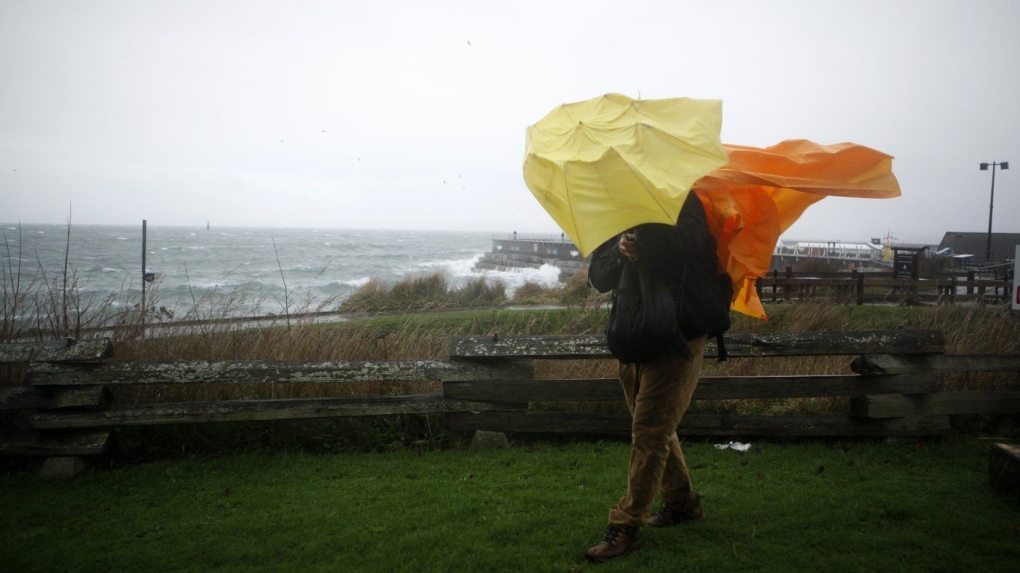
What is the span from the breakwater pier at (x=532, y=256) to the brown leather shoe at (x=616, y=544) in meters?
35.7

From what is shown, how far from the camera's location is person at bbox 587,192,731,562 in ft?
10.8

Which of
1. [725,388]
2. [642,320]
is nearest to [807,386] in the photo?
[725,388]

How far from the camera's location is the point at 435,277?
22.7 metres

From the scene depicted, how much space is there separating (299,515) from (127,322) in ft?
14.0

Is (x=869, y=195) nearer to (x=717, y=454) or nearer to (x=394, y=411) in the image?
(x=717, y=454)

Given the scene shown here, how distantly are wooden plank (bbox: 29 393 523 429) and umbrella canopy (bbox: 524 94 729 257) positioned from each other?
2727mm

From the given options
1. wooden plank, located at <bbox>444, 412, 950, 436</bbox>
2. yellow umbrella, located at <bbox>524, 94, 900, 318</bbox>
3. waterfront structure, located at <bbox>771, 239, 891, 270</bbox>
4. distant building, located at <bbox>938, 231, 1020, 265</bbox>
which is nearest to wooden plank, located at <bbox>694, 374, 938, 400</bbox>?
wooden plank, located at <bbox>444, 412, 950, 436</bbox>

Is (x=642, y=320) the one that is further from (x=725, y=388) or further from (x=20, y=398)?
(x=20, y=398)

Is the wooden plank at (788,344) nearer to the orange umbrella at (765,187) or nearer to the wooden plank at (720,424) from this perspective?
the wooden plank at (720,424)

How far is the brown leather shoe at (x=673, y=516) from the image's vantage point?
379 cm

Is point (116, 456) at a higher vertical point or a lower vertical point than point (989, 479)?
lower

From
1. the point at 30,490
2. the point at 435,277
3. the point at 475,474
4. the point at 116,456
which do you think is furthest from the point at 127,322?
the point at 435,277

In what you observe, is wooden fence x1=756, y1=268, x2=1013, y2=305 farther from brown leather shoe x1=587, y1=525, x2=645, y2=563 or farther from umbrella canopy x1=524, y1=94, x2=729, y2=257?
umbrella canopy x1=524, y1=94, x2=729, y2=257

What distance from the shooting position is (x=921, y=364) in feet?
17.3
